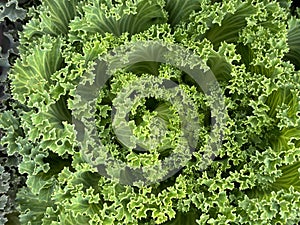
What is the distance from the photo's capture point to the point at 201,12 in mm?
1951

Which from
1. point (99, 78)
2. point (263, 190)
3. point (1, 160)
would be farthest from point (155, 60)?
point (1, 160)

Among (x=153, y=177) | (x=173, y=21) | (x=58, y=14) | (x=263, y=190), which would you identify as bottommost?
(x=263, y=190)

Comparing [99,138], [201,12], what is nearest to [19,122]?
[99,138]

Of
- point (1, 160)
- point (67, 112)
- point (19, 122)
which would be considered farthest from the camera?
point (1, 160)

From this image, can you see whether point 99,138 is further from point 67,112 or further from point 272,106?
point 272,106

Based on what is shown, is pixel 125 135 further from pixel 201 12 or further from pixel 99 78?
pixel 201 12

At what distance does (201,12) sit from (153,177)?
616mm

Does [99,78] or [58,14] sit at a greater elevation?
[58,14]

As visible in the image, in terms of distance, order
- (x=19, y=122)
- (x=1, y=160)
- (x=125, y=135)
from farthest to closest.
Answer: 1. (x=1, y=160)
2. (x=19, y=122)
3. (x=125, y=135)

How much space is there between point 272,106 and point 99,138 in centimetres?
62

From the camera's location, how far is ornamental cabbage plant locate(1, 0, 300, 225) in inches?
73.4

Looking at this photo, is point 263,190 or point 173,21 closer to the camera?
point 263,190

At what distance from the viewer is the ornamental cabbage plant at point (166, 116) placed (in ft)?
6.11

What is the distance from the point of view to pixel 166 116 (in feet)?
6.22
